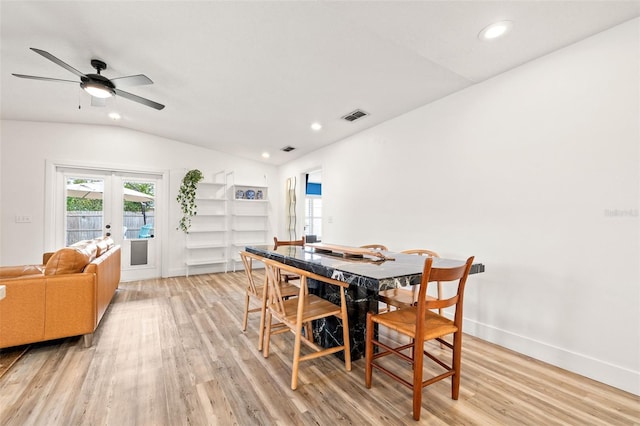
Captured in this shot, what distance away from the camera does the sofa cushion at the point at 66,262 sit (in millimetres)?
2488

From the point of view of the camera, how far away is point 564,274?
2242mm

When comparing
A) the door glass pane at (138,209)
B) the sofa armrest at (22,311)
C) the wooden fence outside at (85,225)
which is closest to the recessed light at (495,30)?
the sofa armrest at (22,311)

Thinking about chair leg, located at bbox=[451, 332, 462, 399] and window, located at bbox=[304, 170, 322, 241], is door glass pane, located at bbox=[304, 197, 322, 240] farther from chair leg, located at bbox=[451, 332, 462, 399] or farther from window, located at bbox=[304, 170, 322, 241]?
chair leg, located at bbox=[451, 332, 462, 399]

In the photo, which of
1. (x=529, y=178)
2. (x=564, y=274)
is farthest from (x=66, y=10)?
(x=564, y=274)

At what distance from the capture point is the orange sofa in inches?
91.7

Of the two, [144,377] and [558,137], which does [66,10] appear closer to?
[144,377]

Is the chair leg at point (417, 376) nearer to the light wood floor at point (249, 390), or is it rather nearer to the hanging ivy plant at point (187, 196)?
the light wood floor at point (249, 390)

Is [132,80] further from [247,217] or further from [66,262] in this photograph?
[247,217]

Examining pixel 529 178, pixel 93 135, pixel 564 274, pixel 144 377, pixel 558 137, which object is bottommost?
pixel 144 377

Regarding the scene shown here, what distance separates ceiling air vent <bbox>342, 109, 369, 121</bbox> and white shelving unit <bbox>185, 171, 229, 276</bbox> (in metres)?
3.23

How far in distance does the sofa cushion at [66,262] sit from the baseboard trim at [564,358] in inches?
151

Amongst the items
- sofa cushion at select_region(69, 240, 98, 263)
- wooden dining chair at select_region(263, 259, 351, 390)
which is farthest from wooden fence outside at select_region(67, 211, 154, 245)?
wooden dining chair at select_region(263, 259, 351, 390)

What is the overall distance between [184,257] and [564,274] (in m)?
5.83

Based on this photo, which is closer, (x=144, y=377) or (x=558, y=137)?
(x=144, y=377)
